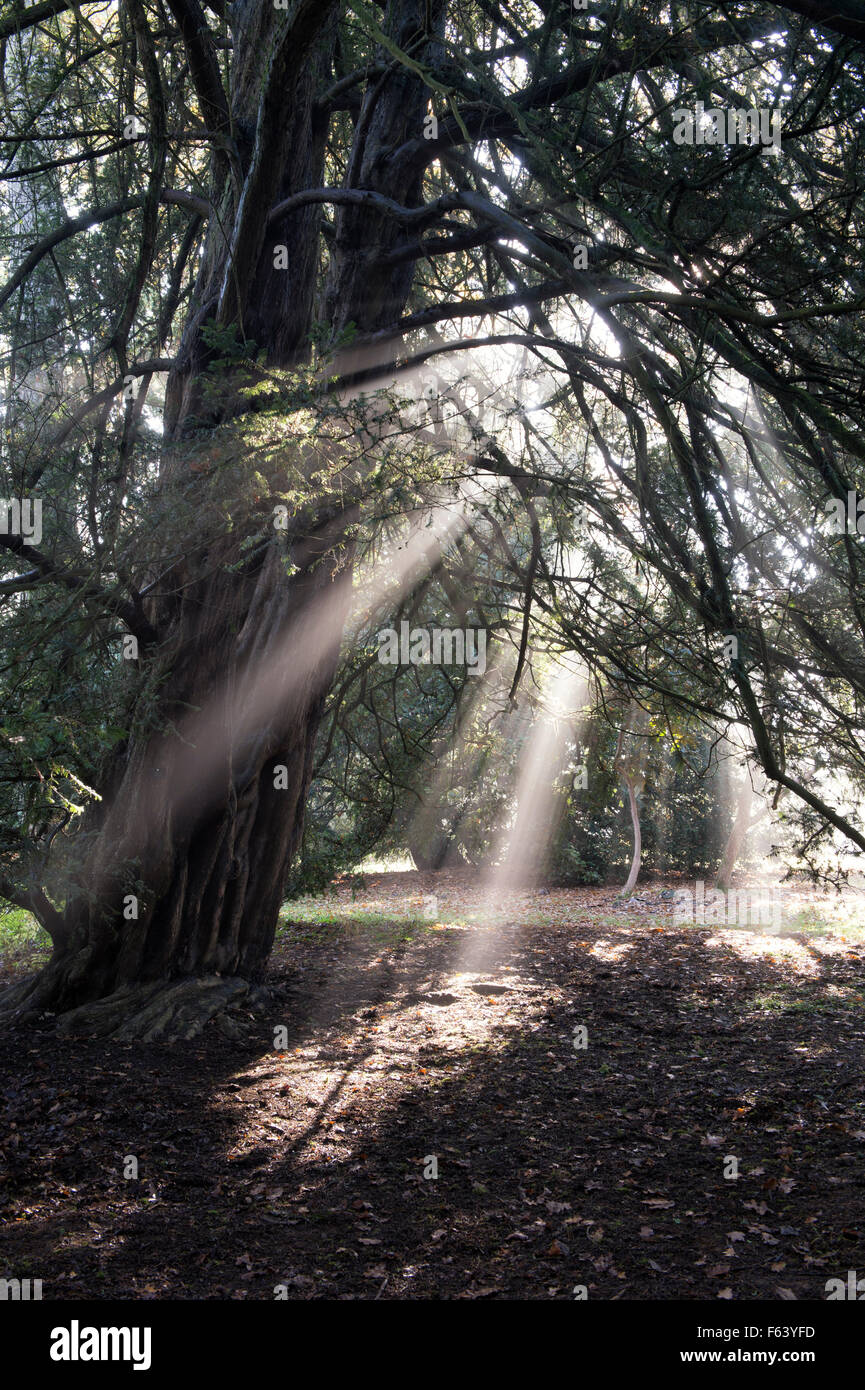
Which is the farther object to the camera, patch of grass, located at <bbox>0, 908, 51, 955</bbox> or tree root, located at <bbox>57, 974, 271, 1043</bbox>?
patch of grass, located at <bbox>0, 908, 51, 955</bbox>

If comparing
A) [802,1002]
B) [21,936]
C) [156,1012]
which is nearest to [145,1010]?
[156,1012]

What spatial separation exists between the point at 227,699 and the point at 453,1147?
3.05 metres

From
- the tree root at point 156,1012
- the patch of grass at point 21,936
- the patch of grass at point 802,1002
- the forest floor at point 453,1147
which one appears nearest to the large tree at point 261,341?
the tree root at point 156,1012

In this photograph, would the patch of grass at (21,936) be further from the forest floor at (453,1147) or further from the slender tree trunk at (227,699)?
the forest floor at (453,1147)

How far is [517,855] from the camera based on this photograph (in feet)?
55.9

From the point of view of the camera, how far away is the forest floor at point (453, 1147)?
135 inches

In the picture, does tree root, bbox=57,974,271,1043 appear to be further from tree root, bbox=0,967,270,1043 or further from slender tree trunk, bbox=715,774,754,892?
slender tree trunk, bbox=715,774,754,892

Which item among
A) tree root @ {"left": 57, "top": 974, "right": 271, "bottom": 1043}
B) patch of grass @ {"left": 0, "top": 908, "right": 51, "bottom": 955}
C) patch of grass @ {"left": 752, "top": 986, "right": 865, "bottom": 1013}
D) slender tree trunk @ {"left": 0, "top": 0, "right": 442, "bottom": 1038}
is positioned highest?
slender tree trunk @ {"left": 0, "top": 0, "right": 442, "bottom": 1038}

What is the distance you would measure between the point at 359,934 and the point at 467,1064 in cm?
504

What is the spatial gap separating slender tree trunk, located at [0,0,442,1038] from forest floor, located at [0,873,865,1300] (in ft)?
1.66

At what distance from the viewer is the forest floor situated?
3.43 meters

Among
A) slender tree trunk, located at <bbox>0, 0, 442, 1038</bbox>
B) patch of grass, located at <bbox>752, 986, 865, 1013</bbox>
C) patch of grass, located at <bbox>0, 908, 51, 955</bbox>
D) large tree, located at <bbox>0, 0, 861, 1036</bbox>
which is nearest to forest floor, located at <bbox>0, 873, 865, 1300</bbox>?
patch of grass, located at <bbox>752, 986, 865, 1013</bbox>

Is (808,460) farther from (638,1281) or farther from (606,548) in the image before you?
(638,1281)
